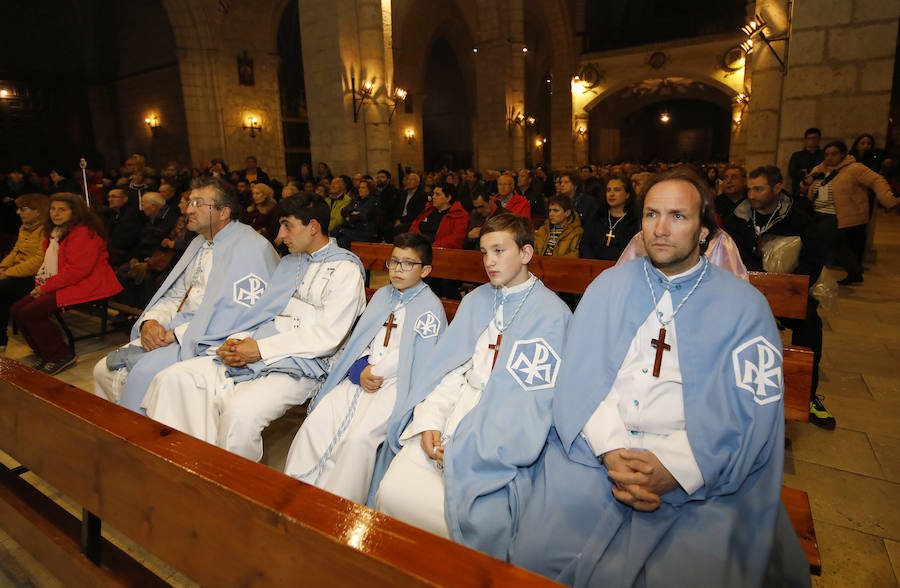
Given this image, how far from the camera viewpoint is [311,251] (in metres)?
3.13

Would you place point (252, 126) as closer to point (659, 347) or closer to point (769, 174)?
point (769, 174)

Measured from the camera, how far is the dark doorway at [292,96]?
58.1ft

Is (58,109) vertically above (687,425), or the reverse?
(58,109)

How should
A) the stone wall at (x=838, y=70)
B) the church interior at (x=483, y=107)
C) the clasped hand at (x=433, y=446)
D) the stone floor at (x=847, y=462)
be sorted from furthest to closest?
the stone wall at (x=838, y=70)
the church interior at (x=483, y=107)
the stone floor at (x=847, y=462)
the clasped hand at (x=433, y=446)

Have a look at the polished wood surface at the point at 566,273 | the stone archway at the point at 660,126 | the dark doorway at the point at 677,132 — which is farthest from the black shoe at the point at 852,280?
the dark doorway at the point at 677,132

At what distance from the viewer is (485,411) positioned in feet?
6.45

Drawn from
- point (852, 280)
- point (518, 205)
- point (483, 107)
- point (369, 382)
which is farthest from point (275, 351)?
point (483, 107)

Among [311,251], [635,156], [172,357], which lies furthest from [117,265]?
[635,156]

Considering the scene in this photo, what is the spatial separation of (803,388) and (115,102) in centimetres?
2109

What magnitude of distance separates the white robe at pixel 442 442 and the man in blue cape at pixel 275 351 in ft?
2.86

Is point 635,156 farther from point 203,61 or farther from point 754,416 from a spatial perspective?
point 754,416

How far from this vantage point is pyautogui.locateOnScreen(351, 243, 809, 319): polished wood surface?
2.87 m

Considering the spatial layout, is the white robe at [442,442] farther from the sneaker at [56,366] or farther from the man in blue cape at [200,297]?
the sneaker at [56,366]

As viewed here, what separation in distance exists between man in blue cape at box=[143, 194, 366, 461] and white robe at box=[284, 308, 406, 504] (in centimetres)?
26
